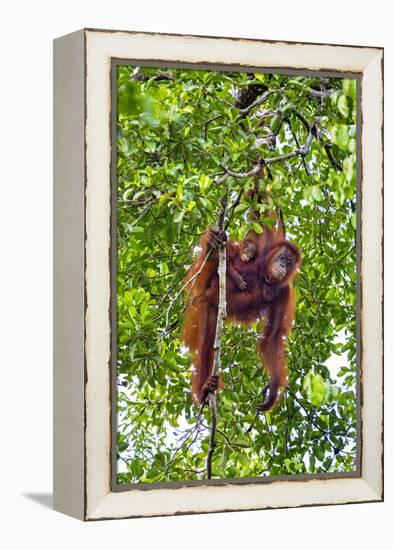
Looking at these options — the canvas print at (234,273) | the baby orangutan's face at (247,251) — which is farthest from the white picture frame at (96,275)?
the baby orangutan's face at (247,251)

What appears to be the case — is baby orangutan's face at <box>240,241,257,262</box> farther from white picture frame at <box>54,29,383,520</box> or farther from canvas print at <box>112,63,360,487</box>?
white picture frame at <box>54,29,383,520</box>

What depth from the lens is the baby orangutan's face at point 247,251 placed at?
19.0 feet

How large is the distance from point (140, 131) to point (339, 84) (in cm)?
89

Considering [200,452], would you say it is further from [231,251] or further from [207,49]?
[207,49]

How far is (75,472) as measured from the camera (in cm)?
555

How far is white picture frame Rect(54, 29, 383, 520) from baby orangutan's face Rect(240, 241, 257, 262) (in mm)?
550

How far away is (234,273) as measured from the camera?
5.79 metres

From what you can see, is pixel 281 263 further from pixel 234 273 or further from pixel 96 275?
pixel 96 275

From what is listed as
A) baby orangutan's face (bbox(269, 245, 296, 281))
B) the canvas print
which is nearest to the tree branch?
the canvas print

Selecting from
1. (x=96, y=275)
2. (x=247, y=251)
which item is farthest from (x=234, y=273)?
(x=96, y=275)

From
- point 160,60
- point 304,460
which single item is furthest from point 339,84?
point 304,460

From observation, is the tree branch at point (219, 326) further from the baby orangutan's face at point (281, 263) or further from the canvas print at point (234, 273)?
the baby orangutan's face at point (281, 263)

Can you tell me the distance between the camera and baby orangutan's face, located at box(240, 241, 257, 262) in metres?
5.80

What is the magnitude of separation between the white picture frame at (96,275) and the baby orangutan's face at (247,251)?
21.6 inches
